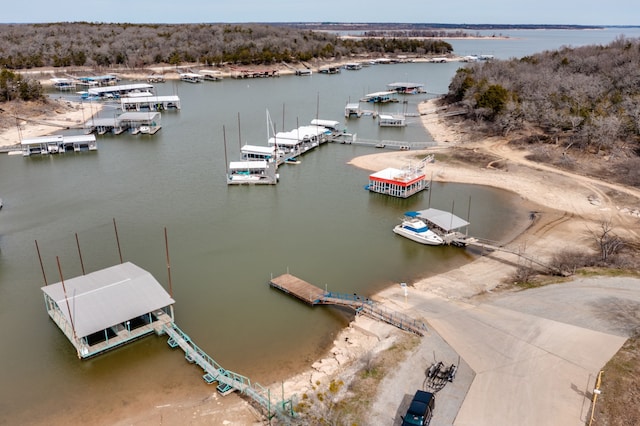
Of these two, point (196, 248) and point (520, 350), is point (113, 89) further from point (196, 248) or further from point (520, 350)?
point (520, 350)

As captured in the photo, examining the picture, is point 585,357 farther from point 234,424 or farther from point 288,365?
point 234,424

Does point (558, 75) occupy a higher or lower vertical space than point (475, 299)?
higher

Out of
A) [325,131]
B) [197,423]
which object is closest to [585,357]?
[197,423]

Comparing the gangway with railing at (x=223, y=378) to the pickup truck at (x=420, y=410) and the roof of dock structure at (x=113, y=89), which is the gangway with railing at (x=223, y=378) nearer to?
the pickup truck at (x=420, y=410)

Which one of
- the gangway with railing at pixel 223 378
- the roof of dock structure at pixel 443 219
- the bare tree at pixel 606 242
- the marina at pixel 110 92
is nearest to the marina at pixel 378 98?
the marina at pixel 110 92

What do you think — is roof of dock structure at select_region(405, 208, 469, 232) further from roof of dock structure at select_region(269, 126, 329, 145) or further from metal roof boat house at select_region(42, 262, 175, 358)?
roof of dock structure at select_region(269, 126, 329, 145)

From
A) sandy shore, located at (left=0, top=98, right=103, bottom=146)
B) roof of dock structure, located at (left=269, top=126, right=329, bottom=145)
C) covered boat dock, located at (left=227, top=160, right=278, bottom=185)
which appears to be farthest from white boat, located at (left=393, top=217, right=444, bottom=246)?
sandy shore, located at (left=0, top=98, right=103, bottom=146)
